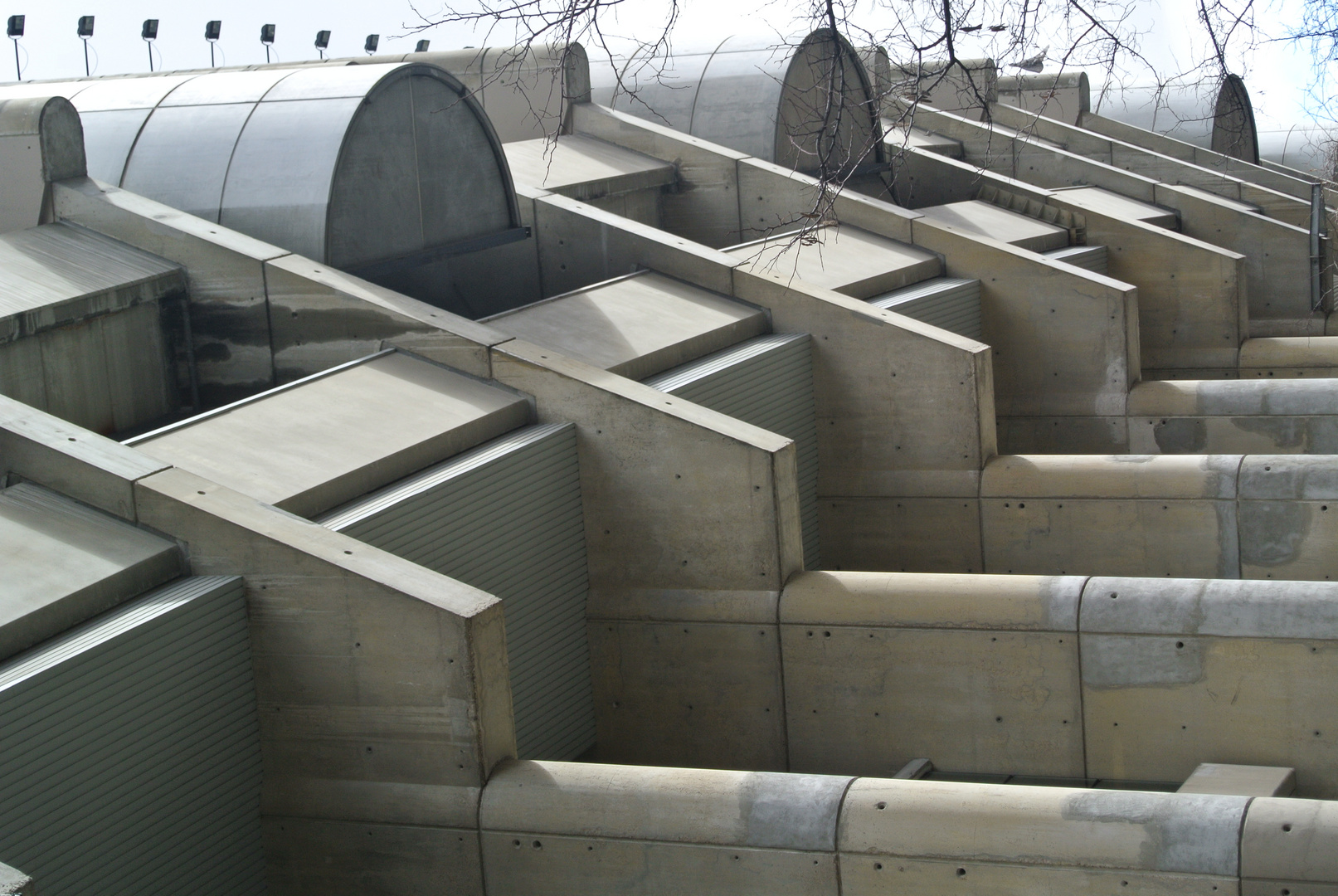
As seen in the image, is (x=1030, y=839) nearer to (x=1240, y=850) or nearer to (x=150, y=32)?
(x=1240, y=850)

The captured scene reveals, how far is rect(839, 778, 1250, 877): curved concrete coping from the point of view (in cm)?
622

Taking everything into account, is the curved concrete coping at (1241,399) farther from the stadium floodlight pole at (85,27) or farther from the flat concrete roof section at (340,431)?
Answer: the stadium floodlight pole at (85,27)

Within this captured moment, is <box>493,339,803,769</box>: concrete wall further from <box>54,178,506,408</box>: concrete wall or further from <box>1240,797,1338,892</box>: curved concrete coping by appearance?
<box>1240,797,1338,892</box>: curved concrete coping

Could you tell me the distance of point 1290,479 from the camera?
1106cm

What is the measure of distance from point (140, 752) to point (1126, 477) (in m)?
7.74

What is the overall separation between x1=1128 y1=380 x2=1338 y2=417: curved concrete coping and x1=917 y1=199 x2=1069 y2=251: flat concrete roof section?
3.37 m

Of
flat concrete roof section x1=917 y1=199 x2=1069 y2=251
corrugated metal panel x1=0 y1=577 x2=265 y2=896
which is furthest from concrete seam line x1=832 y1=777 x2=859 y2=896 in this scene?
flat concrete roof section x1=917 y1=199 x2=1069 y2=251

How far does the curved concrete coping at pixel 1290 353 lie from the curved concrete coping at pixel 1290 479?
19.6ft

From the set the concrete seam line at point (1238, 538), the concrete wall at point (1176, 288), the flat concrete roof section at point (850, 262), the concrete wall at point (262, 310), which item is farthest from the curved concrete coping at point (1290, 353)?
the concrete wall at point (262, 310)

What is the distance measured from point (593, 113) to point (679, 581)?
930cm

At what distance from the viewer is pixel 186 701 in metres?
6.81

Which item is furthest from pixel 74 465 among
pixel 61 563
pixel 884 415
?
pixel 884 415

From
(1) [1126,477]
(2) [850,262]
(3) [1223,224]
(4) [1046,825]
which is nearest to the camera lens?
(4) [1046,825]

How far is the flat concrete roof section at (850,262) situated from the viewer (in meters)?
13.7
